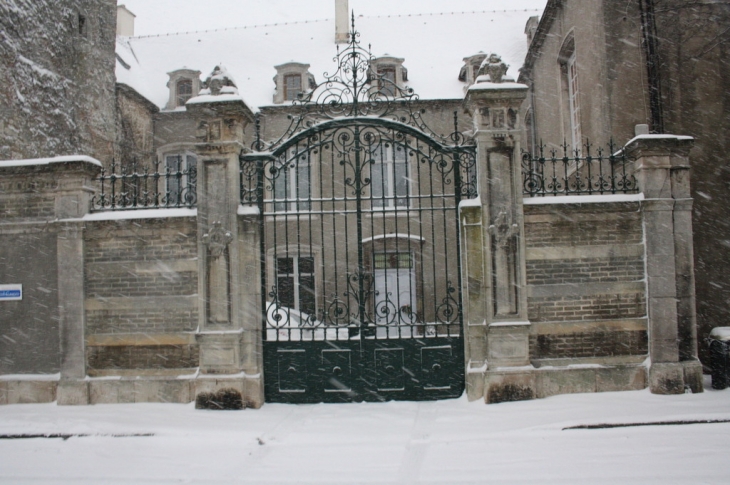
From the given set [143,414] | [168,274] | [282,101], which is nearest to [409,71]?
[282,101]

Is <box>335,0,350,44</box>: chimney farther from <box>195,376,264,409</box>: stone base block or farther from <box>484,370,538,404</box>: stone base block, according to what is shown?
<box>484,370,538,404</box>: stone base block

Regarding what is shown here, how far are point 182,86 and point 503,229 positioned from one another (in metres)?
14.6

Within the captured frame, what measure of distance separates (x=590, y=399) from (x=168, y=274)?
525 centimetres

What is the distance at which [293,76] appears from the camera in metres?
17.0

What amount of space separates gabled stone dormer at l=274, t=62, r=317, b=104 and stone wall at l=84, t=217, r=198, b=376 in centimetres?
1090

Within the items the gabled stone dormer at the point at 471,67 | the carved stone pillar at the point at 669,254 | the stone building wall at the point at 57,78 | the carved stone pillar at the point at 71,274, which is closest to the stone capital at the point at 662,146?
the carved stone pillar at the point at 669,254

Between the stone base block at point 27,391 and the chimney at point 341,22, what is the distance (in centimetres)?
1523

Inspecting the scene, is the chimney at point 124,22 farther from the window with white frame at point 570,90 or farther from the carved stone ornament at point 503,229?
the carved stone ornament at point 503,229

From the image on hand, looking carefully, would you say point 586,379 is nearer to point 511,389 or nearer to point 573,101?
point 511,389

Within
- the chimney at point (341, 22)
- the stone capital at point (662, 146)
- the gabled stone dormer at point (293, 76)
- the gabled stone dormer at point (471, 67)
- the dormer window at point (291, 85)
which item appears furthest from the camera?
the chimney at point (341, 22)

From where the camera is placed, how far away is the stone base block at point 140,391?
6.50 metres

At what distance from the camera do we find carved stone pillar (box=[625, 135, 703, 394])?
6.36 metres

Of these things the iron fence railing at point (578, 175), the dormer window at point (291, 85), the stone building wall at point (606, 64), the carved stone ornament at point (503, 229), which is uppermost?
the dormer window at point (291, 85)

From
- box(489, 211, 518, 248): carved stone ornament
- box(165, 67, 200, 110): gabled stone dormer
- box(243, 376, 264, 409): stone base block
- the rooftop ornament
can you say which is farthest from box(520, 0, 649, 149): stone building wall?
box(165, 67, 200, 110): gabled stone dormer
